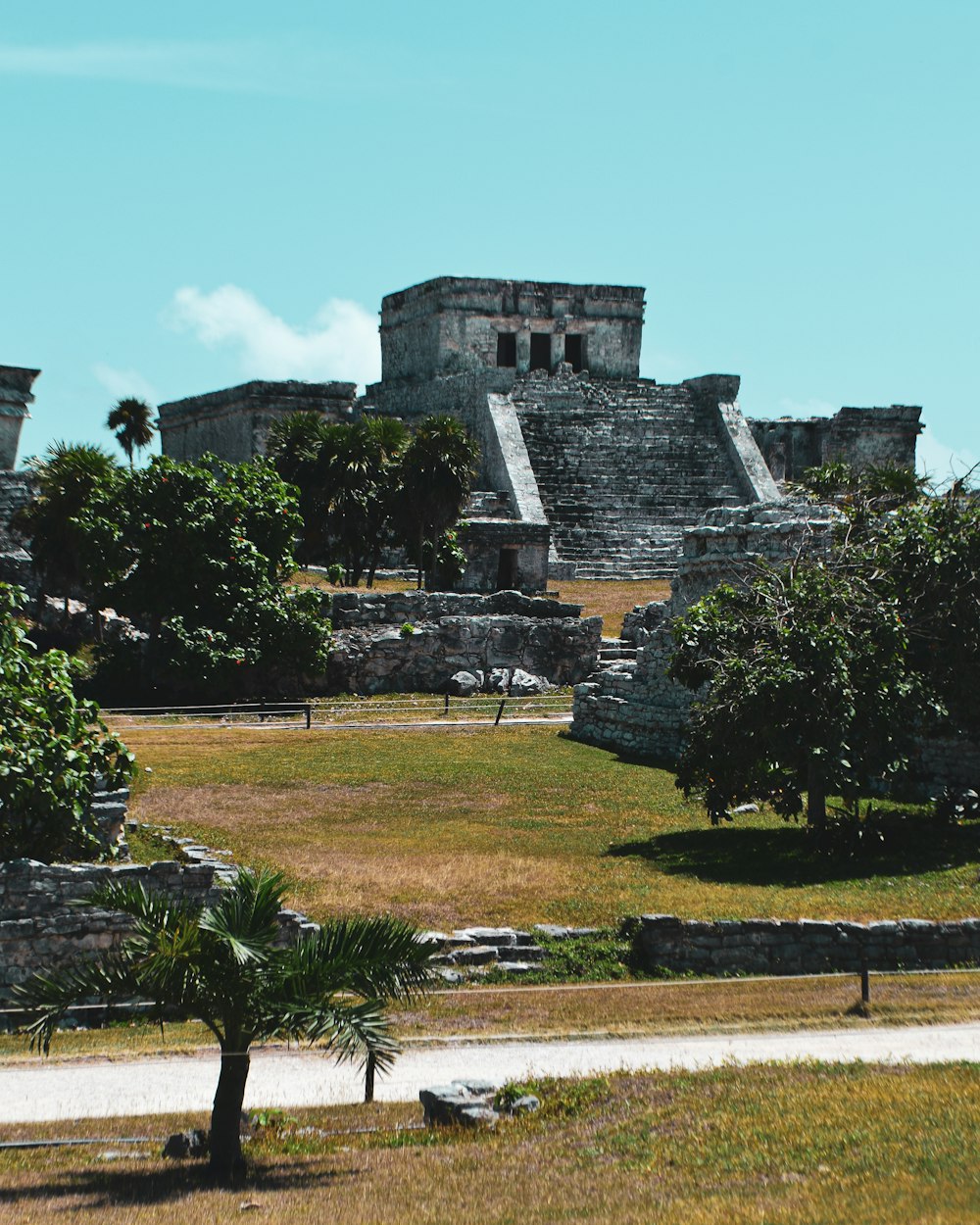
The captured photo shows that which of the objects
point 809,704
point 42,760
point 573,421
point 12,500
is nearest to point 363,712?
point 12,500

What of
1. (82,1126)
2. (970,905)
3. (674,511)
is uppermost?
(674,511)

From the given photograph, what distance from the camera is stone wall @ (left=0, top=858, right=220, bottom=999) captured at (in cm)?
1291

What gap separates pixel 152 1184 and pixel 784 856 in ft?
32.5

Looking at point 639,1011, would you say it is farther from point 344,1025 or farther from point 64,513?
point 64,513

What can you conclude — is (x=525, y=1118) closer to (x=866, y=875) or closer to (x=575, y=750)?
(x=866, y=875)

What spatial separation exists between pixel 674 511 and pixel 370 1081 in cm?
3345

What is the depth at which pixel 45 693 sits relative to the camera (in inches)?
597

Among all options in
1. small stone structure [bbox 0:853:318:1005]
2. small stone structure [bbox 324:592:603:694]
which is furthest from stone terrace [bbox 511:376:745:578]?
small stone structure [bbox 0:853:318:1005]

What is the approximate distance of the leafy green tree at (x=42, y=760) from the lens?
14.2 m

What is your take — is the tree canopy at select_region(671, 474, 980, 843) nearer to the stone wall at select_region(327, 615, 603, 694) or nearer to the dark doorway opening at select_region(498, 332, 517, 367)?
the stone wall at select_region(327, 615, 603, 694)

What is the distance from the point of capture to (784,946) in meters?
14.0

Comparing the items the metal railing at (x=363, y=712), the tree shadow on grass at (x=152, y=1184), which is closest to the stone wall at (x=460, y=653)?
the metal railing at (x=363, y=712)

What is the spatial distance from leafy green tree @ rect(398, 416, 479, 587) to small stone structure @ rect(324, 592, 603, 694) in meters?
3.90

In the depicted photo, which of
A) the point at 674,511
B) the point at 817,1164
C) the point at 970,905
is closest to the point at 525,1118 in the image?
the point at 817,1164
